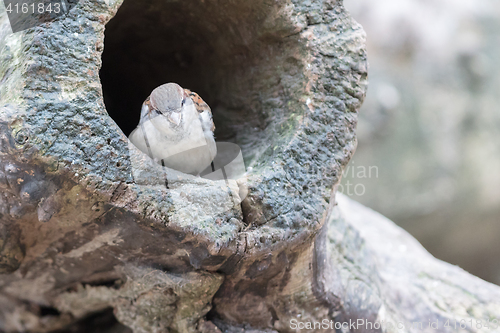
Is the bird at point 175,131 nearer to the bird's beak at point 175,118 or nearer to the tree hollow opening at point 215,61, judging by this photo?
the bird's beak at point 175,118

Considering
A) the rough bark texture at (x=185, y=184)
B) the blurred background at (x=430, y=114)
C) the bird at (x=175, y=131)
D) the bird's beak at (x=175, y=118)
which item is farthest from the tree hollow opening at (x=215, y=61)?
the blurred background at (x=430, y=114)

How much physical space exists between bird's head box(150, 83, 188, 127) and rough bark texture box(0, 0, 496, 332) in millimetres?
365

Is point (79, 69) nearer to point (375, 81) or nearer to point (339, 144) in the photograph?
point (339, 144)

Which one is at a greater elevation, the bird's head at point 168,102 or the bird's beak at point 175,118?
the bird's head at point 168,102

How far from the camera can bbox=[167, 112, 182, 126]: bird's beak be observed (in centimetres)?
176

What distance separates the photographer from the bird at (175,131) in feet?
5.79

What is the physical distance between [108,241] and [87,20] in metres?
0.78

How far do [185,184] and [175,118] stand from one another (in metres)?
0.49

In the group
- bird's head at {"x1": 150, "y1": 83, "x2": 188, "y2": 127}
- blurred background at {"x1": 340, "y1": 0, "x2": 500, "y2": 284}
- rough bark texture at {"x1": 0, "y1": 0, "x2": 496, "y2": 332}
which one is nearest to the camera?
rough bark texture at {"x1": 0, "y1": 0, "x2": 496, "y2": 332}

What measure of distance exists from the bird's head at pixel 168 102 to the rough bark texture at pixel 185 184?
365 mm

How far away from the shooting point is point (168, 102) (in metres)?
1.76

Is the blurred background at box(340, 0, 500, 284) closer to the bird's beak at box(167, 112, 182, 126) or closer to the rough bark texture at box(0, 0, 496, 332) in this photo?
the rough bark texture at box(0, 0, 496, 332)

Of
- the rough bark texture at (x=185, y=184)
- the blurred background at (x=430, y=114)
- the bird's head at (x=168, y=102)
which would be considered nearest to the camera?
the rough bark texture at (x=185, y=184)

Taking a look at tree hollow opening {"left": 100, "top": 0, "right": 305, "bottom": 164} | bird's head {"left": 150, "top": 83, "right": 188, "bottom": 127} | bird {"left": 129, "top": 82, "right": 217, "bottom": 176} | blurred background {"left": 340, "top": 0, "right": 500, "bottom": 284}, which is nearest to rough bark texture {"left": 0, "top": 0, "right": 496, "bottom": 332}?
tree hollow opening {"left": 100, "top": 0, "right": 305, "bottom": 164}
